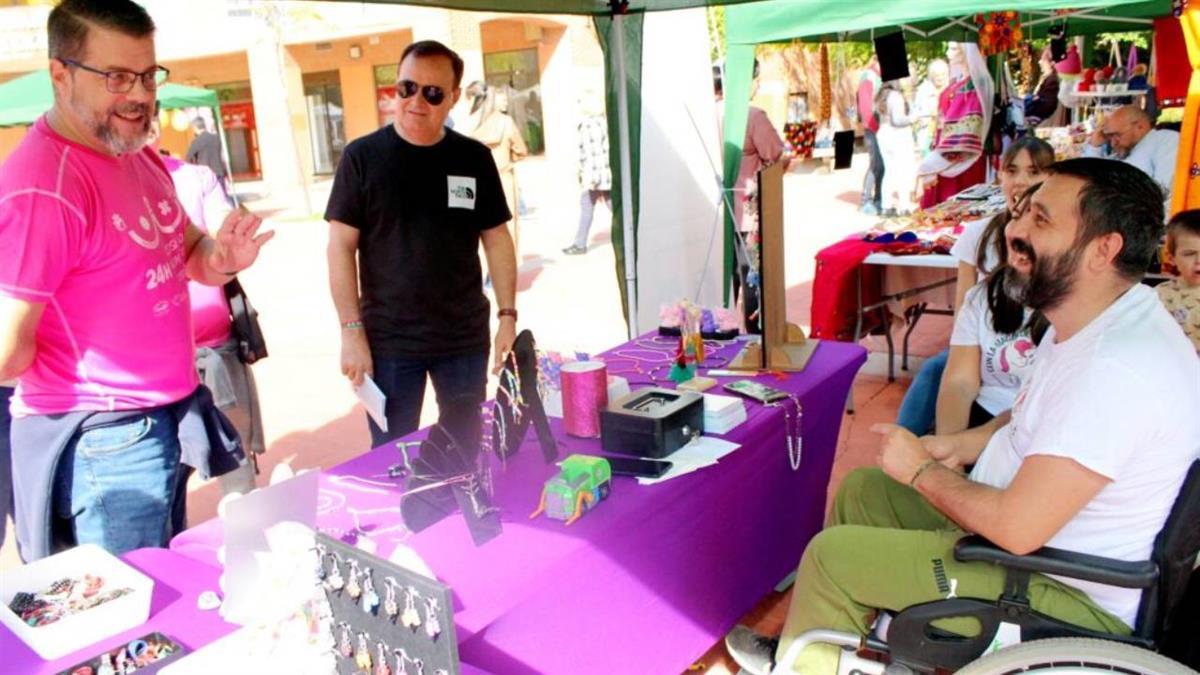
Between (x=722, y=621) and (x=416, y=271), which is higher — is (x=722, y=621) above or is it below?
below

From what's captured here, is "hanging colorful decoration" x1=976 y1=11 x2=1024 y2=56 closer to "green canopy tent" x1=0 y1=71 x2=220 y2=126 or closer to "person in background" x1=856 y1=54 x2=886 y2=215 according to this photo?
"person in background" x1=856 y1=54 x2=886 y2=215

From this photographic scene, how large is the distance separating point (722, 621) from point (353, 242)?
1509 millimetres

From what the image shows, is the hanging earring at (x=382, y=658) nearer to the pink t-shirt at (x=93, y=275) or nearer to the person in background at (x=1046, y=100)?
the pink t-shirt at (x=93, y=275)

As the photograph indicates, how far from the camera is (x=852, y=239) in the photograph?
4.98 m

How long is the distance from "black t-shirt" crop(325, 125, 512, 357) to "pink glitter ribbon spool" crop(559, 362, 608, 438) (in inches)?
23.0

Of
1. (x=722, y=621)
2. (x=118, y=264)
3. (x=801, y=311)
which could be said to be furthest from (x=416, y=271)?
(x=801, y=311)

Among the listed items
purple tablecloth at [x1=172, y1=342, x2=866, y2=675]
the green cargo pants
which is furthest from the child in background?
the green cargo pants

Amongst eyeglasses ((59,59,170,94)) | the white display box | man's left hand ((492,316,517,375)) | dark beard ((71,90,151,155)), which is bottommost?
the white display box

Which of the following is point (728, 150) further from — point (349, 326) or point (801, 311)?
point (349, 326)

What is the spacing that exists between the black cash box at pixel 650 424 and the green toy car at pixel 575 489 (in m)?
0.18

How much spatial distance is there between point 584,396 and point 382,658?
41.2 inches

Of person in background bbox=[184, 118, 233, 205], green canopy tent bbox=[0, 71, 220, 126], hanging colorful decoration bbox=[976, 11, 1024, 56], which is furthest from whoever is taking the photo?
person in background bbox=[184, 118, 233, 205]

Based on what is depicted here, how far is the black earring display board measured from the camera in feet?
3.94

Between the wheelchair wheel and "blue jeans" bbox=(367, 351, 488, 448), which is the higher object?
"blue jeans" bbox=(367, 351, 488, 448)
